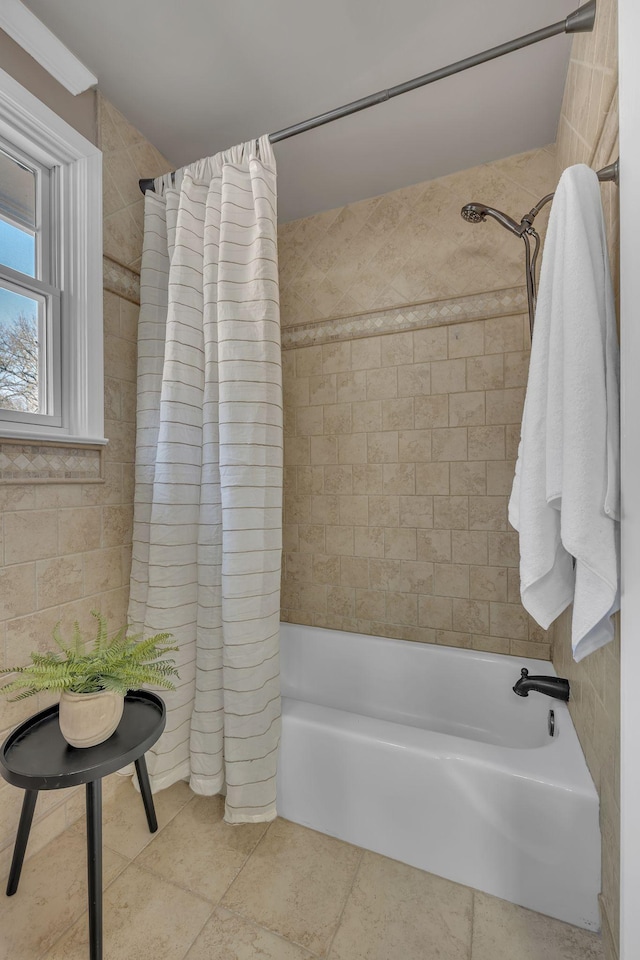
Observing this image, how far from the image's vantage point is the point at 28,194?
4.63 feet

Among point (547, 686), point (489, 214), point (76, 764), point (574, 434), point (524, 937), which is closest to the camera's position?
point (574, 434)

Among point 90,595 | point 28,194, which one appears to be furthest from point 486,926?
point 28,194

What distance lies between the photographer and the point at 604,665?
Answer: 101 centimetres

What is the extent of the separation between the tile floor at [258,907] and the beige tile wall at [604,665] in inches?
11.1

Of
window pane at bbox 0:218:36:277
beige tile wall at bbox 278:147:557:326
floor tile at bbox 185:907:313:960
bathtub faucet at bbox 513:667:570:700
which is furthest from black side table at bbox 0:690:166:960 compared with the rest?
beige tile wall at bbox 278:147:557:326

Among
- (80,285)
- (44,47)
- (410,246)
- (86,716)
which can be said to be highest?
(44,47)

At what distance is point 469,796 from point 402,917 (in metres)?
0.34

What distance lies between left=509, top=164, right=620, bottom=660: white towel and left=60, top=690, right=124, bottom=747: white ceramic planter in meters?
0.99

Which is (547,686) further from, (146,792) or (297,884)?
(146,792)

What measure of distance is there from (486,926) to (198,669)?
40.9 inches

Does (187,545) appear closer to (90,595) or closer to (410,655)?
(90,595)

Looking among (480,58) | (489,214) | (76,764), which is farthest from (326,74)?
(76,764)

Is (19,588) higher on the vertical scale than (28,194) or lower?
lower

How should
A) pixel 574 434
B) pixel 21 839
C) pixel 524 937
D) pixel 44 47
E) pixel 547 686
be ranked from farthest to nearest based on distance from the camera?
1. pixel 547 686
2. pixel 44 47
3. pixel 21 839
4. pixel 524 937
5. pixel 574 434
